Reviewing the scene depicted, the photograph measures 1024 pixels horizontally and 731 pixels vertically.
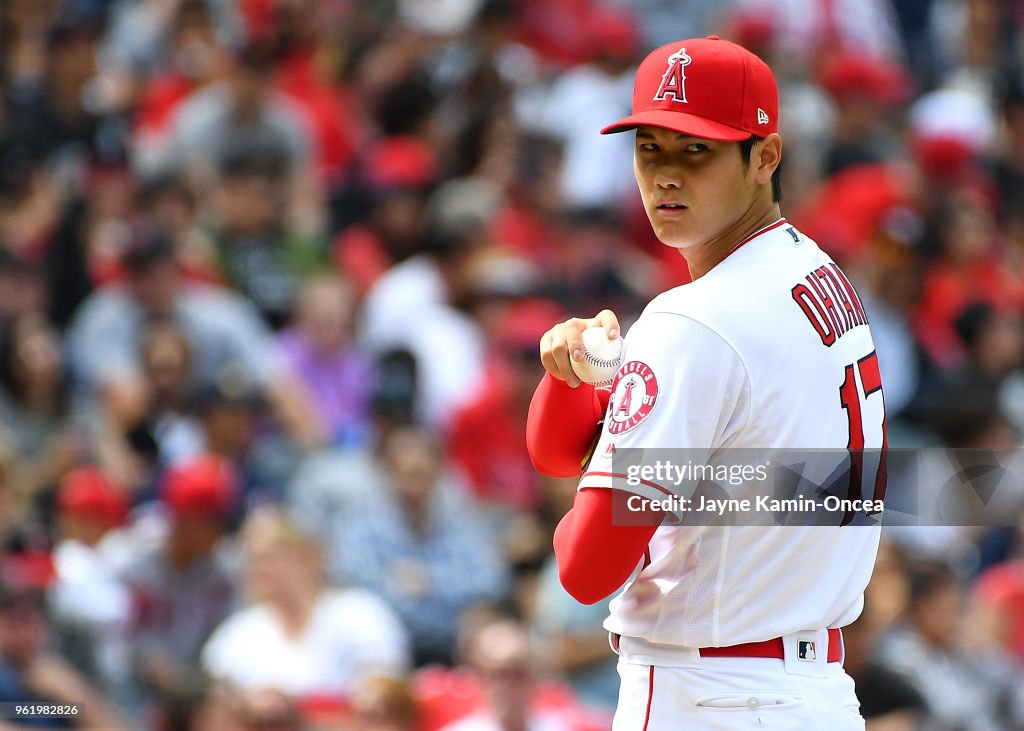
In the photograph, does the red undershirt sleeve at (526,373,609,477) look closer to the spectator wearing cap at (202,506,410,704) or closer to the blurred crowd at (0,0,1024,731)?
the blurred crowd at (0,0,1024,731)

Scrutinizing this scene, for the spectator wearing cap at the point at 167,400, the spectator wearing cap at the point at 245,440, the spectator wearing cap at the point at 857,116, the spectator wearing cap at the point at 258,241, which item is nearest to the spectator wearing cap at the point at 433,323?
the spectator wearing cap at the point at 258,241

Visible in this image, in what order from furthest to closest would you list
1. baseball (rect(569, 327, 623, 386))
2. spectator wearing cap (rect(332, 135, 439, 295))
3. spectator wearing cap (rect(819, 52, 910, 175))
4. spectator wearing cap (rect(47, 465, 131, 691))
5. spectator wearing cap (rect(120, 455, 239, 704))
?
spectator wearing cap (rect(819, 52, 910, 175)), spectator wearing cap (rect(332, 135, 439, 295)), spectator wearing cap (rect(120, 455, 239, 704)), spectator wearing cap (rect(47, 465, 131, 691)), baseball (rect(569, 327, 623, 386))

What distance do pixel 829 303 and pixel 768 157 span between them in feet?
0.88

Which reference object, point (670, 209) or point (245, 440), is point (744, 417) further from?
point (245, 440)

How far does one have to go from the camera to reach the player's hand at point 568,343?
263 centimetres

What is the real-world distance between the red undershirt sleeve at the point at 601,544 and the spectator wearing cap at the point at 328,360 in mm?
5076

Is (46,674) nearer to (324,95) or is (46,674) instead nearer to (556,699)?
(556,699)

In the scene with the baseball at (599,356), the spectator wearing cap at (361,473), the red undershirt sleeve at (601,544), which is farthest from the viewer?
the spectator wearing cap at (361,473)

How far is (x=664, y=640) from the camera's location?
8.62 ft

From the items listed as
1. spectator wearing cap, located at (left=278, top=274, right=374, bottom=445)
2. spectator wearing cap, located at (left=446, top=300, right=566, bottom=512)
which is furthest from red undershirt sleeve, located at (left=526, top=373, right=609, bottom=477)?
spectator wearing cap, located at (left=278, top=274, right=374, bottom=445)

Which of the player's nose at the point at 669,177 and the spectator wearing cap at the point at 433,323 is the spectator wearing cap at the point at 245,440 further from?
the player's nose at the point at 669,177

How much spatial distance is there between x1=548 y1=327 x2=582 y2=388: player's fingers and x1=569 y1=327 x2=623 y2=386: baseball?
44mm

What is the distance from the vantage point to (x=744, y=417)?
2.54 meters

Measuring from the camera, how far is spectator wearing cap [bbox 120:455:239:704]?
6074 millimetres
